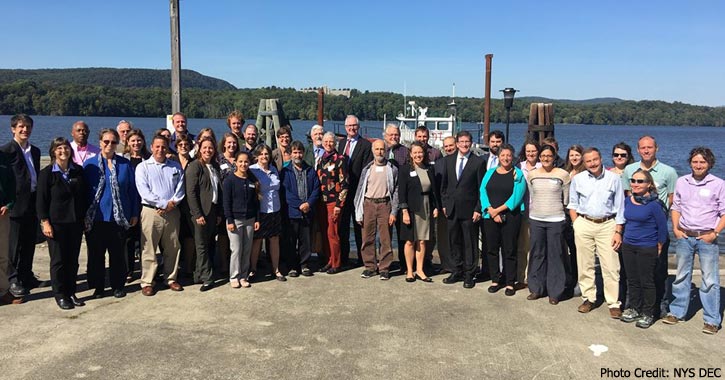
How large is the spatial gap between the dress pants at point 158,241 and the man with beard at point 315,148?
1.74m

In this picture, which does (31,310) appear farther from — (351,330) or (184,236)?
(351,330)

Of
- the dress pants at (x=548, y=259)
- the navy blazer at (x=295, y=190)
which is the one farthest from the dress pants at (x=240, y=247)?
the dress pants at (x=548, y=259)

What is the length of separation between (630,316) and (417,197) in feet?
8.26

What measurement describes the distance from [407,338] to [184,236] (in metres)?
3.05

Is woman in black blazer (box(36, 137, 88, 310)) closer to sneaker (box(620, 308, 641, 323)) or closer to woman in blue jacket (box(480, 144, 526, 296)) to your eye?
woman in blue jacket (box(480, 144, 526, 296))

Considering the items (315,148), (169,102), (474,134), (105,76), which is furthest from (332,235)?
(105,76)

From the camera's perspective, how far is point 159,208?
217 inches

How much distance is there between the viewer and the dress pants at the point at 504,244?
18.7 ft

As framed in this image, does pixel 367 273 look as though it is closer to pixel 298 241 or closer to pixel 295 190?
pixel 298 241

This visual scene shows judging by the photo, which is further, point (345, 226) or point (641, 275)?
point (345, 226)

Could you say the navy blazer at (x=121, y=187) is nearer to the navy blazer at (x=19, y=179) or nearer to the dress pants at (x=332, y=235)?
the navy blazer at (x=19, y=179)

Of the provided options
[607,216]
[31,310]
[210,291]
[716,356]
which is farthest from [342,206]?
[716,356]

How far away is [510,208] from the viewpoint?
5.63m

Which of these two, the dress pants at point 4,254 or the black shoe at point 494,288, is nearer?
the dress pants at point 4,254
